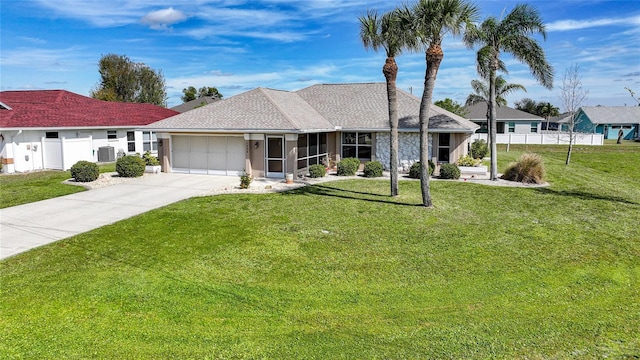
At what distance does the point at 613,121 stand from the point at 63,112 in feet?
226

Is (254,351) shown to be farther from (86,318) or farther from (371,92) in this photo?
(371,92)

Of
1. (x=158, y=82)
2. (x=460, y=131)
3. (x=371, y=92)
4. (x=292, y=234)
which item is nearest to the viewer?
(x=292, y=234)

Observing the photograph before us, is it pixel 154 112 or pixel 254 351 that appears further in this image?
pixel 154 112

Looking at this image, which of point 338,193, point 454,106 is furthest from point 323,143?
point 454,106

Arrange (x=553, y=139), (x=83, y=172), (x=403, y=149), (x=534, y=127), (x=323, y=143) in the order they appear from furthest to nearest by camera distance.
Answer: (x=534, y=127)
(x=553, y=139)
(x=323, y=143)
(x=403, y=149)
(x=83, y=172)

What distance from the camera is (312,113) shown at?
26.1m

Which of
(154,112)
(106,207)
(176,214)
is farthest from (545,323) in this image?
A: (154,112)

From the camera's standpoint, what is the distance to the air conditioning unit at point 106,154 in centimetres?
2767

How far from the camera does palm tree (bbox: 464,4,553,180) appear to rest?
816 inches

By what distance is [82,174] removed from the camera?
19.7 metres

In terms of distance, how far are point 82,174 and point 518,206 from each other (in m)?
18.6

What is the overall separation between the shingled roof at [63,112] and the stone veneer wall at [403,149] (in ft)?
56.0

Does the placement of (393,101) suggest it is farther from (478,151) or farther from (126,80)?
(126,80)

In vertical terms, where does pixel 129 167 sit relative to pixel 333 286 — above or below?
above
